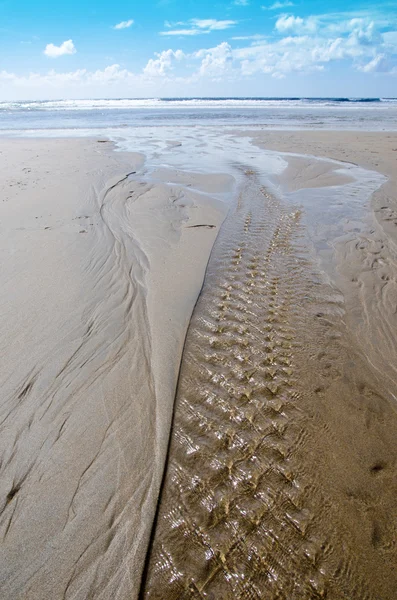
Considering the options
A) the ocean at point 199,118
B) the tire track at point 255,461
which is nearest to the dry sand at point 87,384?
the tire track at point 255,461

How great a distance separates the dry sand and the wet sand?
200 millimetres

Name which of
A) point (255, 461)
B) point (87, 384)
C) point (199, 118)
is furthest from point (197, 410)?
point (199, 118)

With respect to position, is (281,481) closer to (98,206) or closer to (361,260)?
(361,260)

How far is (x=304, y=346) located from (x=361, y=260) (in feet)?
8.36

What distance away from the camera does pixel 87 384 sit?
297 cm

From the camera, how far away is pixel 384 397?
112 inches

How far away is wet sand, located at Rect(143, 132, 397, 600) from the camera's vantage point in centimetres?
181

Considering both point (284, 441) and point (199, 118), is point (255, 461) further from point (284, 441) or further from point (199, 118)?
point (199, 118)

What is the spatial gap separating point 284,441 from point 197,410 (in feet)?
2.30

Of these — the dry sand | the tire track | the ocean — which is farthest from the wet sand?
the ocean

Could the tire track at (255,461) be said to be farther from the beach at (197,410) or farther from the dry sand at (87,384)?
the dry sand at (87,384)

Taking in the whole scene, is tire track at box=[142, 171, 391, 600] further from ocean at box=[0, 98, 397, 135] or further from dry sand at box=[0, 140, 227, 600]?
ocean at box=[0, 98, 397, 135]

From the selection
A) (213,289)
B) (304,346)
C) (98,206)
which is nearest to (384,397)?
(304,346)

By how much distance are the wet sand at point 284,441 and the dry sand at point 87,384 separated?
0.66 feet
